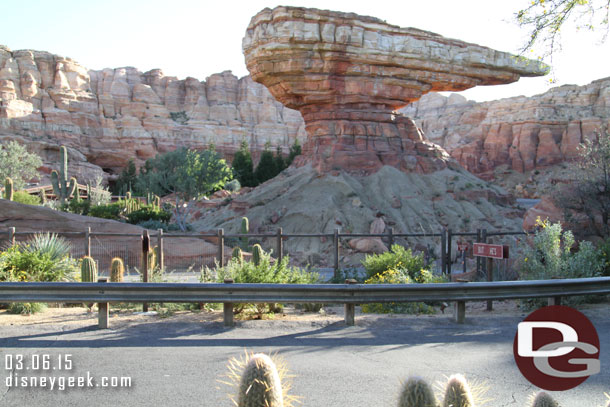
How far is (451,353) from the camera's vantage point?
573 centimetres

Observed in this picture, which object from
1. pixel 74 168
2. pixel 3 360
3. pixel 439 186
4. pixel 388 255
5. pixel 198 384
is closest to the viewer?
pixel 198 384

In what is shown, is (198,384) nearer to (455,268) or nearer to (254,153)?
(455,268)

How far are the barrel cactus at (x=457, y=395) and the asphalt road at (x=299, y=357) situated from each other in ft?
4.22

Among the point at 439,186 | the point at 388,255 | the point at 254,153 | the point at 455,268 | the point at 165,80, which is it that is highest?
the point at 165,80

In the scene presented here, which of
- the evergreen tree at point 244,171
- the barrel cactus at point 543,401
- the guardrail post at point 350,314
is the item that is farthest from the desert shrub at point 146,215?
the evergreen tree at point 244,171

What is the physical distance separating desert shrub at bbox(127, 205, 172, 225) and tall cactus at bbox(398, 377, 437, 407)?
2712 cm

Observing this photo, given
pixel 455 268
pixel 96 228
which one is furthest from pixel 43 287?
pixel 455 268

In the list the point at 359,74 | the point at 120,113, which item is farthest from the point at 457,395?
the point at 120,113

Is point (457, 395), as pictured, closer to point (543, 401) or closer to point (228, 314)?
point (543, 401)

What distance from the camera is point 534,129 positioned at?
63.1 metres

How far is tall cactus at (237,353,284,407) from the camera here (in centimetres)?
246

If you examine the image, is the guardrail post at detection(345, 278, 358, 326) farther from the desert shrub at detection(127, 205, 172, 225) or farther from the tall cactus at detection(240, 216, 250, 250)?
the desert shrub at detection(127, 205, 172, 225)

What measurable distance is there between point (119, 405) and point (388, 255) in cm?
939

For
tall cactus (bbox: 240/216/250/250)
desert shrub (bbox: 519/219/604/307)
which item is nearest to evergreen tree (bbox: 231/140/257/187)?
tall cactus (bbox: 240/216/250/250)
